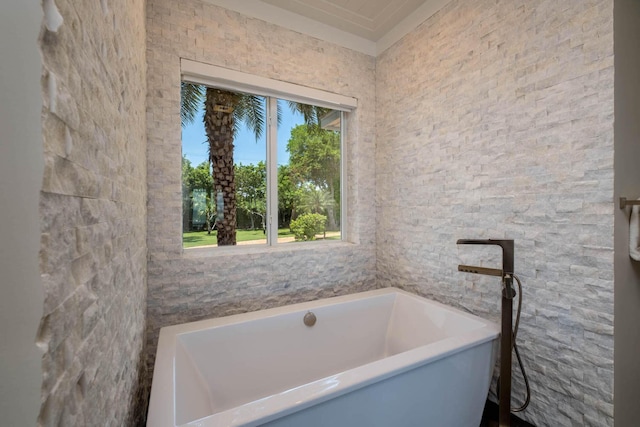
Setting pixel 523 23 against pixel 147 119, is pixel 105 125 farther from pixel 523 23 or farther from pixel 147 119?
pixel 523 23

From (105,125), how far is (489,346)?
214 centimetres

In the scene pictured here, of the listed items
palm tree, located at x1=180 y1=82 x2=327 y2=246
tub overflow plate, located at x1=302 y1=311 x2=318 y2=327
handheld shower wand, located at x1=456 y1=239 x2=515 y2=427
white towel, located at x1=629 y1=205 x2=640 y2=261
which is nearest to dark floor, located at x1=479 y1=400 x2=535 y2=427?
handheld shower wand, located at x1=456 y1=239 x2=515 y2=427

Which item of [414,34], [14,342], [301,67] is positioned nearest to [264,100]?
[301,67]

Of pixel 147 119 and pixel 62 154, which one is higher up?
pixel 147 119

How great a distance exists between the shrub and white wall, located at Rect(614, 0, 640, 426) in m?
2.10

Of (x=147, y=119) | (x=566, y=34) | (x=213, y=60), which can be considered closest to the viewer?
(x=566, y=34)

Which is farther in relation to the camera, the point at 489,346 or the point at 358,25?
the point at 358,25

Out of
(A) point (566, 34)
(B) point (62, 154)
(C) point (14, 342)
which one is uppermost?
(A) point (566, 34)

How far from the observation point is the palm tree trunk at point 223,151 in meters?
2.30

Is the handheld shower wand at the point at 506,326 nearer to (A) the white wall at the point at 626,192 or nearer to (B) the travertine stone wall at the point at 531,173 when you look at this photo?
(B) the travertine stone wall at the point at 531,173

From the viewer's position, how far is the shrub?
106 inches

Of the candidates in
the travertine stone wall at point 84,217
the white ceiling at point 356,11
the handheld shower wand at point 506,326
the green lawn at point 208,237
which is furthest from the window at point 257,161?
the handheld shower wand at point 506,326

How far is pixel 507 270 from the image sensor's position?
5.03 feet

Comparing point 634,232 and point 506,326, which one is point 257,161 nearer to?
point 506,326
